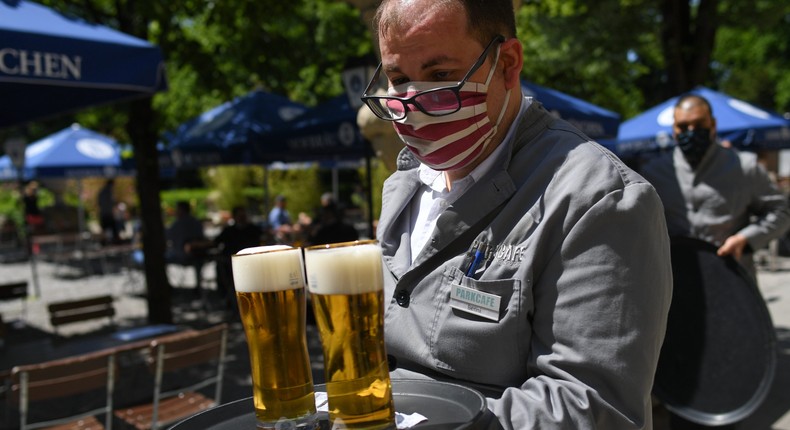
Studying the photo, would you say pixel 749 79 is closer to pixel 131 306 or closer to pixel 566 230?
pixel 131 306

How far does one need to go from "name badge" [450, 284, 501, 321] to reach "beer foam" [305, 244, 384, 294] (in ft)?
0.87

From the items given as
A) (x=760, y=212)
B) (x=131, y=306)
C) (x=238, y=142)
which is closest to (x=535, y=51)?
(x=238, y=142)

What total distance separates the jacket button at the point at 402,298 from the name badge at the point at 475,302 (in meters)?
0.13

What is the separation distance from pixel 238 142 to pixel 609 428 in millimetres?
8094

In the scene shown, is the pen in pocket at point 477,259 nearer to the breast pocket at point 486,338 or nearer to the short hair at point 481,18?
the breast pocket at point 486,338

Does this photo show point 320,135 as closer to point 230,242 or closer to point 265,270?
point 230,242

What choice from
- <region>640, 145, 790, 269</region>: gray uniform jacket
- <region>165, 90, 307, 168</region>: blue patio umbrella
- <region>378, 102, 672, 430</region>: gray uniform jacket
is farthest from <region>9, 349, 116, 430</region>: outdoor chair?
<region>165, 90, 307, 168</region>: blue patio umbrella

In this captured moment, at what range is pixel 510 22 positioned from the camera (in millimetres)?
1408

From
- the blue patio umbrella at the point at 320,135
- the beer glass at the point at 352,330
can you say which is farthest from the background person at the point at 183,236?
the beer glass at the point at 352,330

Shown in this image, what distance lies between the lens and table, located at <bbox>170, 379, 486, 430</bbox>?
3.56 ft

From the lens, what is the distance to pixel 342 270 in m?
1.06

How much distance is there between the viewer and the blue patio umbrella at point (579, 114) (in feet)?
22.5

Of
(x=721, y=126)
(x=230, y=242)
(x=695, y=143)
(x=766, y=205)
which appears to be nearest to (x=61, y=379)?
(x=695, y=143)

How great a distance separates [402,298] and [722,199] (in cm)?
378
